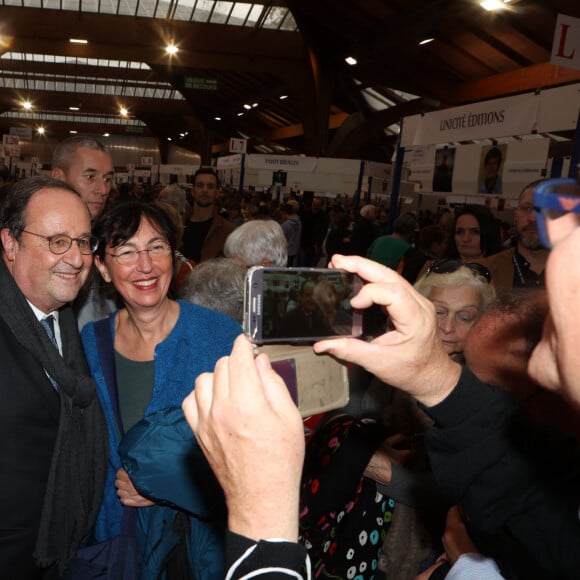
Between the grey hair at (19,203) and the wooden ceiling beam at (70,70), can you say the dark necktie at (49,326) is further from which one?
the wooden ceiling beam at (70,70)

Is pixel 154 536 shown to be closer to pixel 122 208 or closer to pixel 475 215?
pixel 122 208

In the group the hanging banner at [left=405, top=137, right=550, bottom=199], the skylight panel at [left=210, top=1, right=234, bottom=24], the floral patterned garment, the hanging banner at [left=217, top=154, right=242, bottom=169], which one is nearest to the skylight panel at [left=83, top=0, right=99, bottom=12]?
the skylight panel at [left=210, top=1, right=234, bottom=24]

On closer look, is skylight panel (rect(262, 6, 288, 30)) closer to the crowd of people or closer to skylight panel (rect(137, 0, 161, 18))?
skylight panel (rect(137, 0, 161, 18))

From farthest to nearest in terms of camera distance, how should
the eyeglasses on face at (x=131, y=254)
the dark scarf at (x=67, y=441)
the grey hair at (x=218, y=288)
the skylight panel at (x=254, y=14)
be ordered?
the skylight panel at (x=254, y=14) < the grey hair at (x=218, y=288) < the eyeglasses on face at (x=131, y=254) < the dark scarf at (x=67, y=441)

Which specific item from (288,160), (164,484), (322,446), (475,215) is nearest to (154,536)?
(164,484)

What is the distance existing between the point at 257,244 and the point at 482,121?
2411mm

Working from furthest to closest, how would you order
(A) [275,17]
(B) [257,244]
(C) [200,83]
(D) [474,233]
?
(A) [275,17]
(C) [200,83]
(D) [474,233]
(B) [257,244]

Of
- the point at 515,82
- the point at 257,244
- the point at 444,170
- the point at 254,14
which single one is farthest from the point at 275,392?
the point at 254,14

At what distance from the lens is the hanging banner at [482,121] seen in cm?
384

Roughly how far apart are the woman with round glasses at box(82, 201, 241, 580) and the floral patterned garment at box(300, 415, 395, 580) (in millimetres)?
299

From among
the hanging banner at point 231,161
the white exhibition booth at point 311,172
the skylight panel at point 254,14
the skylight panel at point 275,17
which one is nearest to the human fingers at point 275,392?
the white exhibition booth at point 311,172

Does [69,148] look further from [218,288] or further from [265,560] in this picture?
[265,560]

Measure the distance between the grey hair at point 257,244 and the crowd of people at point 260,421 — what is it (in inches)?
16.7

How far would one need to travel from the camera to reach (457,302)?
2.15 meters
